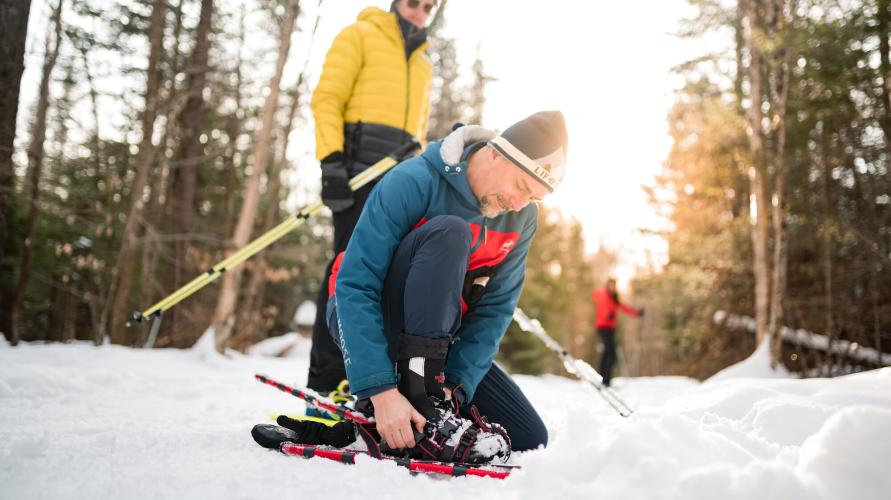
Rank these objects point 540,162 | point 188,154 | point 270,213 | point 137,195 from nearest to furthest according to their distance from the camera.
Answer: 1. point 540,162
2. point 137,195
3. point 188,154
4. point 270,213

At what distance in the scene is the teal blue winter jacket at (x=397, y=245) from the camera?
5.57 ft

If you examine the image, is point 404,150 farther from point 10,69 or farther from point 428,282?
point 10,69

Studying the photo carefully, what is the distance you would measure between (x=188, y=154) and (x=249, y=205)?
4958mm

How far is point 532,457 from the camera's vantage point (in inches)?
52.3

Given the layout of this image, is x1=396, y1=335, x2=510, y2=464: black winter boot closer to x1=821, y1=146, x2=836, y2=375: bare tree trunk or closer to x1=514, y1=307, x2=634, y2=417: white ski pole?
x1=514, y1=307, x2=634, y2=417: white ski pole

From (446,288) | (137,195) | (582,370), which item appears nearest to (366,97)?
(446,288)

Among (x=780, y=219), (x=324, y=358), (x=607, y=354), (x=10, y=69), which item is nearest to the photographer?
(x=324, y=358)

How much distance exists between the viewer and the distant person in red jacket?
9280 millimetres

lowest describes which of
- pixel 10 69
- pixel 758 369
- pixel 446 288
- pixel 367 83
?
pixel 758 369

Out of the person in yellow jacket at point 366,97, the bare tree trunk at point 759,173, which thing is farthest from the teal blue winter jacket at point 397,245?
the bare tree trunk at point 759,173

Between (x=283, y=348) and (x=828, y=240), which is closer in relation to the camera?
(x=828, y=240)

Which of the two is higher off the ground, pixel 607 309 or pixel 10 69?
pixel 10 69

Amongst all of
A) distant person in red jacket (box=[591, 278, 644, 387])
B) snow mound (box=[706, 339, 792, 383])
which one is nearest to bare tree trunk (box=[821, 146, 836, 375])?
snow mound (box=[706, 339, 792, 383])

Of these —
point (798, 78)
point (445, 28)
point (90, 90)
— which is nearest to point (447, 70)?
point (445, 28)
